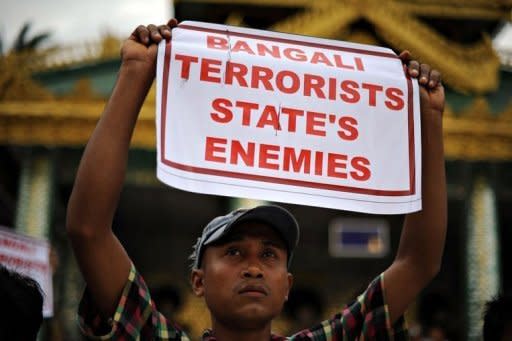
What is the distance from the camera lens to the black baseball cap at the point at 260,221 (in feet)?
7.77

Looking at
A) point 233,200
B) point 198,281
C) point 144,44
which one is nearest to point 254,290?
point 198,281

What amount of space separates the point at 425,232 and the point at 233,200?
9.61 m

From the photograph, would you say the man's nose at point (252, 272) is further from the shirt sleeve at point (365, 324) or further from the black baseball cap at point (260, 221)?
the shirt sleeve at point (365, 324)

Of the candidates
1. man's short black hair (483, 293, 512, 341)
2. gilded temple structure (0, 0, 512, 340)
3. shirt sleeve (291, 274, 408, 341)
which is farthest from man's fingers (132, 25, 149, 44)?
gilded temple structure (0, 0, 512, 340)

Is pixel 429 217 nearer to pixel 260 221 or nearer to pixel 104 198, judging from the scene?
pixel 260 221

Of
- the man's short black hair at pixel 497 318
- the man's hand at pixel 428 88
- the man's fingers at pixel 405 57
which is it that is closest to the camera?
the man's hand at pixel 428 88

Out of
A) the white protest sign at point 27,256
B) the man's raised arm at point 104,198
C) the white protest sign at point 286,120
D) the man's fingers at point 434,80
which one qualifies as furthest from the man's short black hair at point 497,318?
the white protest sign at point 27,256

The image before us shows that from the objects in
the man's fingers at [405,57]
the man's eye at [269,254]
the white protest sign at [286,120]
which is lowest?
the man's eye at [269,254]

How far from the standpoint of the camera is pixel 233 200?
12.0 meters

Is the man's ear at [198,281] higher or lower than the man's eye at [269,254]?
lower

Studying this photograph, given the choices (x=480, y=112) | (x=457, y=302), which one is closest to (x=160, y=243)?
(x=457, y=302)

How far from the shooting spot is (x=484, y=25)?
15812 mm

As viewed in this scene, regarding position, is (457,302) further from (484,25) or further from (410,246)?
A: (410,246)

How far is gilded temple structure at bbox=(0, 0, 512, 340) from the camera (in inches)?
464
